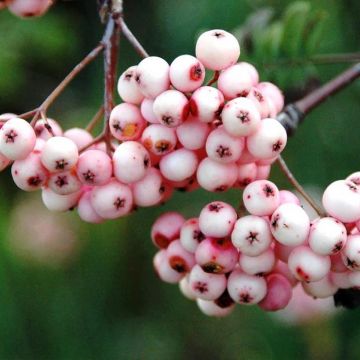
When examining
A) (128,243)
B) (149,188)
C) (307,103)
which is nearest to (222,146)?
(149,188)

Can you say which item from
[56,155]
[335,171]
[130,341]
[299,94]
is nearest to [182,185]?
[56,155]

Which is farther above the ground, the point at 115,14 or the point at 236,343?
the point at 115,14

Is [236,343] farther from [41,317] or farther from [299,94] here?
[299,94]

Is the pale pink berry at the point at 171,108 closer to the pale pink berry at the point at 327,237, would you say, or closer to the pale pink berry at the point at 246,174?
the pale pink berry at the point at 246,174

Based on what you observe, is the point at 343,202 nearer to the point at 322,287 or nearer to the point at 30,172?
the point at 322,287

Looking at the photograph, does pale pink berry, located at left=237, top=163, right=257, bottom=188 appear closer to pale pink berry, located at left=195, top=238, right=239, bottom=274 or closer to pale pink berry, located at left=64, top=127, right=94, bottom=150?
pale pink berry, located at left=195, top=238, right=239, bottom=274

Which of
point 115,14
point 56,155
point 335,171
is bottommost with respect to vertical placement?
point 335,171

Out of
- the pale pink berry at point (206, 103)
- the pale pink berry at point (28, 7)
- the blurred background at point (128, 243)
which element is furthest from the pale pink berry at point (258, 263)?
the blurred background at point (128, 243)
